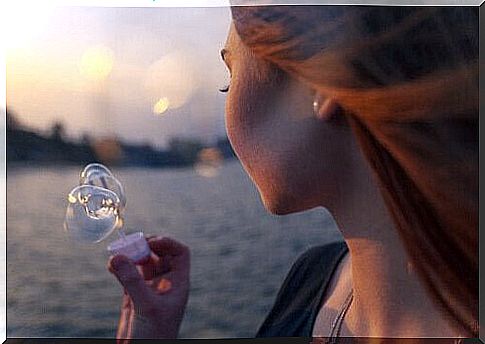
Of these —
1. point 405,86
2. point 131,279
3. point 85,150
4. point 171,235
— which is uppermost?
point 405,86

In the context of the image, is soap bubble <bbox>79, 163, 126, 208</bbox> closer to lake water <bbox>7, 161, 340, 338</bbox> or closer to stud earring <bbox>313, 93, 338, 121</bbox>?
lake water <bbox>7, 161, 340, 338</bbox>

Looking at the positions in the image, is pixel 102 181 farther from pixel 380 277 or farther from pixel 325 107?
pixel 380 277

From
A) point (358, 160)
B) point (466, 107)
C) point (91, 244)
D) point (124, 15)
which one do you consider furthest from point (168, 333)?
point (466, 107)

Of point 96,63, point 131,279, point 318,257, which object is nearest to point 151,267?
point 131,279

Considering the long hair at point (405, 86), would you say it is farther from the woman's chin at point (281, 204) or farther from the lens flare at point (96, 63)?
the lens flare at point (96, 63)

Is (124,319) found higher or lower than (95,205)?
lower

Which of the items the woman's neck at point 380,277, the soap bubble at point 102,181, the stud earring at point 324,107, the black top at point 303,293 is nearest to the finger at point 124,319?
the soap bubble at point 102,181
